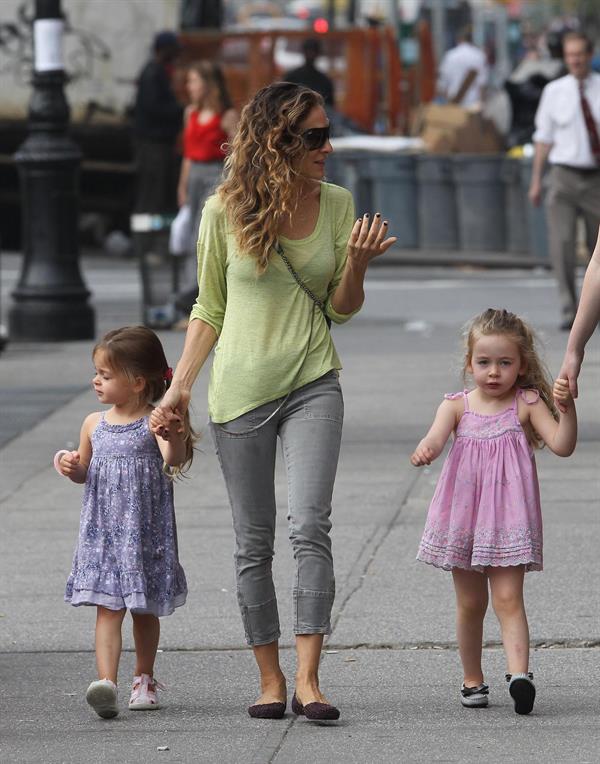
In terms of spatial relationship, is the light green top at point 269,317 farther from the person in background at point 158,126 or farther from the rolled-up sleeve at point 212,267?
the person in background at point 158,126

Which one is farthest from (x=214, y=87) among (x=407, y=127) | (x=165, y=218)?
(x=407, y=127)

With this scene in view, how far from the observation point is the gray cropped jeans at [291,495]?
5.36m

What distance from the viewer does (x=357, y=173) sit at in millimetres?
21641

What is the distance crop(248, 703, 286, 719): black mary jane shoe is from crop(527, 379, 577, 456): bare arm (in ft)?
3.38

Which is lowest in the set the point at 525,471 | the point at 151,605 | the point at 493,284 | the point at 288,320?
the point at 493,284

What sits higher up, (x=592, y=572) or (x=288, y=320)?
(x=288, y=320)

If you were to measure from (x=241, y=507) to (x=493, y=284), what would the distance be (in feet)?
42.7

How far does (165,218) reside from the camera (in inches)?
582

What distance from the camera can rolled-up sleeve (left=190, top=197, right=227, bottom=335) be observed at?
215 inches

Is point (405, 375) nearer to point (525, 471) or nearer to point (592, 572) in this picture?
point (592, 572)

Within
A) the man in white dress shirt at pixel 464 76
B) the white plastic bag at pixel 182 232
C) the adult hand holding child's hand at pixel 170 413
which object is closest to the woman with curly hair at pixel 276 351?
the adult hand holding child's hand at pixel 170 413

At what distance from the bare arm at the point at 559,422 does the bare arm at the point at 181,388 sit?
0.94 meters

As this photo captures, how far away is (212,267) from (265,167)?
33 centimetres

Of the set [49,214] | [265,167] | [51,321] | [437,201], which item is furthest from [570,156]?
[265,167]
